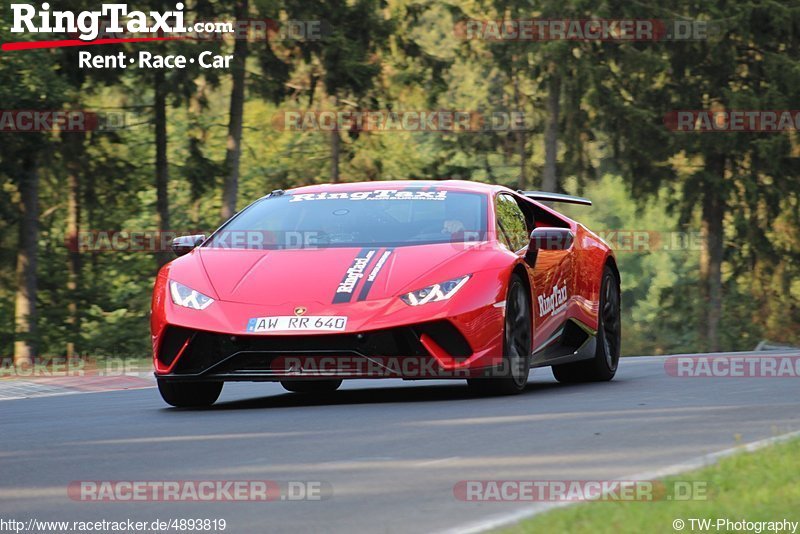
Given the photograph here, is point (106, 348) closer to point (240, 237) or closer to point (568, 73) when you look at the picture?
point (568, 73)

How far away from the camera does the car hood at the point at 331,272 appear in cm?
954

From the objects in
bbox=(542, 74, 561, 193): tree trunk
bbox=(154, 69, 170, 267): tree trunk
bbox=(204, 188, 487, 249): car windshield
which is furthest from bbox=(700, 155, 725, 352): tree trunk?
bbox=(204, 188, 487, 249): car windshield

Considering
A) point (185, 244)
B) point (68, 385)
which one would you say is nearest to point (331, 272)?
point (185, 244)

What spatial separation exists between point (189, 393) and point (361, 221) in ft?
5.48

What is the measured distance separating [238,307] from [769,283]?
107 feet

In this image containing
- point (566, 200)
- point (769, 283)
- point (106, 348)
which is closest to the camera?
point (566, 200)

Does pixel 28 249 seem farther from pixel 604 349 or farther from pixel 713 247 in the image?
pixel 604 349

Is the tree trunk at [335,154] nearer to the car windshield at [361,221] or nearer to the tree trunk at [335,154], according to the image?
the tree trunk at [335,154]

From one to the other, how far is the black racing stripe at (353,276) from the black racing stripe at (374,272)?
0.16 ft

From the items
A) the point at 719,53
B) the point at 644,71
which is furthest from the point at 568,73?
the point at 719,53

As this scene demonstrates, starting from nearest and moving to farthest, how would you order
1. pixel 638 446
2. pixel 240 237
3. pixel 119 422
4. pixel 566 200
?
pixel 638 446, pixel 119 422, pixel 240 237, pixel 566 200

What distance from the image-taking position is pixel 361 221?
10.6m

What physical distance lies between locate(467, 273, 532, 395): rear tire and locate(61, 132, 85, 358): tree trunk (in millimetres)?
21493

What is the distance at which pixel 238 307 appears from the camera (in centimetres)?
956
